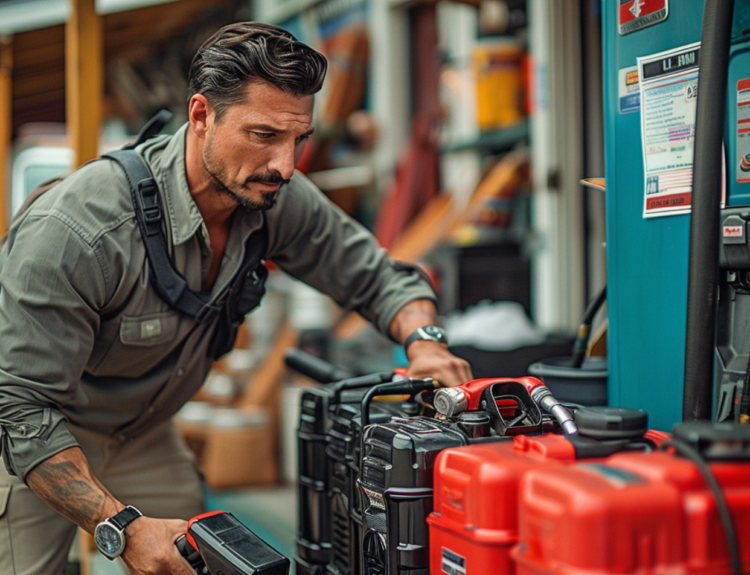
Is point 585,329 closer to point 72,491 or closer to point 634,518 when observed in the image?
point 634,518

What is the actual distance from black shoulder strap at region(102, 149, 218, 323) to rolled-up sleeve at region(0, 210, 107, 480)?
0.15 metres

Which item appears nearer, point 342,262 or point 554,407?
point 554,407

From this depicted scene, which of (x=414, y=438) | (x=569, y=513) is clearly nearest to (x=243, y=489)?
(x=414, y=438)

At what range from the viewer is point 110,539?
1.58 meters

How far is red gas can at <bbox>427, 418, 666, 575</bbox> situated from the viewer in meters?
1.13

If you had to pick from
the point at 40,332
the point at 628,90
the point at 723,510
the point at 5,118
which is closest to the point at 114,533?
the point at 40,332

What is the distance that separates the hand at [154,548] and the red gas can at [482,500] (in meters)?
0.57

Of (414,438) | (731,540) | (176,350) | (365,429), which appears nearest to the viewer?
(731,540)

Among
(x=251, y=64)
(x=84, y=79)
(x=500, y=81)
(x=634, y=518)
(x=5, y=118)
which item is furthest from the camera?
(x=5, y=118)

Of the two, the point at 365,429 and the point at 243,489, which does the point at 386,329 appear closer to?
the point at 365,429

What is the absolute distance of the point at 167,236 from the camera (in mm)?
1844

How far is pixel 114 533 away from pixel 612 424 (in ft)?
3.26

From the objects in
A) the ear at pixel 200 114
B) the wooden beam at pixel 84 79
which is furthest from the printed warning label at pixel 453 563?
the wooden beam at pixel 84 79

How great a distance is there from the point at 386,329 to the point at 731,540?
1.24m
